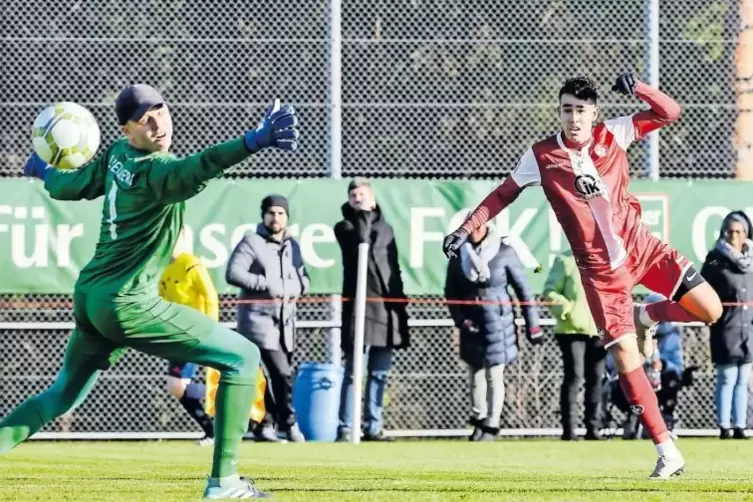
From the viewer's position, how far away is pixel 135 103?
7.98m

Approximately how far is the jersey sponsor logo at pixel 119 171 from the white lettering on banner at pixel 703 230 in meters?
9.06

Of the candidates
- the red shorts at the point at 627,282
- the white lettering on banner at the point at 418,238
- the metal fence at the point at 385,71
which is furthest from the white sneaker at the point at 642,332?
the metal fence at the point at 385,71

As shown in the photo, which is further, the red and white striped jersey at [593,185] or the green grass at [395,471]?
the red and white striped jersey at [593,185]

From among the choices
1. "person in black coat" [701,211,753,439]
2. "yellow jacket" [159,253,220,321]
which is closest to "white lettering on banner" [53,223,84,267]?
"yellow jacket" [159,253,220,321]

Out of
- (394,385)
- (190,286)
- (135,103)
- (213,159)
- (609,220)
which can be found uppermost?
(135,103)

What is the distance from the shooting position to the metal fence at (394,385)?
17.0 metres

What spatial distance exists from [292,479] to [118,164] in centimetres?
264

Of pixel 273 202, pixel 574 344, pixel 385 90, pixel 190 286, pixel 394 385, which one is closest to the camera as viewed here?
pixel 190 286

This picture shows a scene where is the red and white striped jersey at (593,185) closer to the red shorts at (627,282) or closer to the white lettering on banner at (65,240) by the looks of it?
the red shorts at (627,282)

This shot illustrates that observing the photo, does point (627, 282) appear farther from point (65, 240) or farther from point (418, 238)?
point (65, 240)

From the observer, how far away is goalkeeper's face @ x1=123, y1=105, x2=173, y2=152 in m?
7.98

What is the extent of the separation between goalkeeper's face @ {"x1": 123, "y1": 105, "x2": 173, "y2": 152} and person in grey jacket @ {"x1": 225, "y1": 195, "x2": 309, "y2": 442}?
21.4 ft

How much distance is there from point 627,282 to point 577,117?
97 centimetres

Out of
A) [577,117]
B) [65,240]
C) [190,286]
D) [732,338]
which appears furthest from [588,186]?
[65,240]
